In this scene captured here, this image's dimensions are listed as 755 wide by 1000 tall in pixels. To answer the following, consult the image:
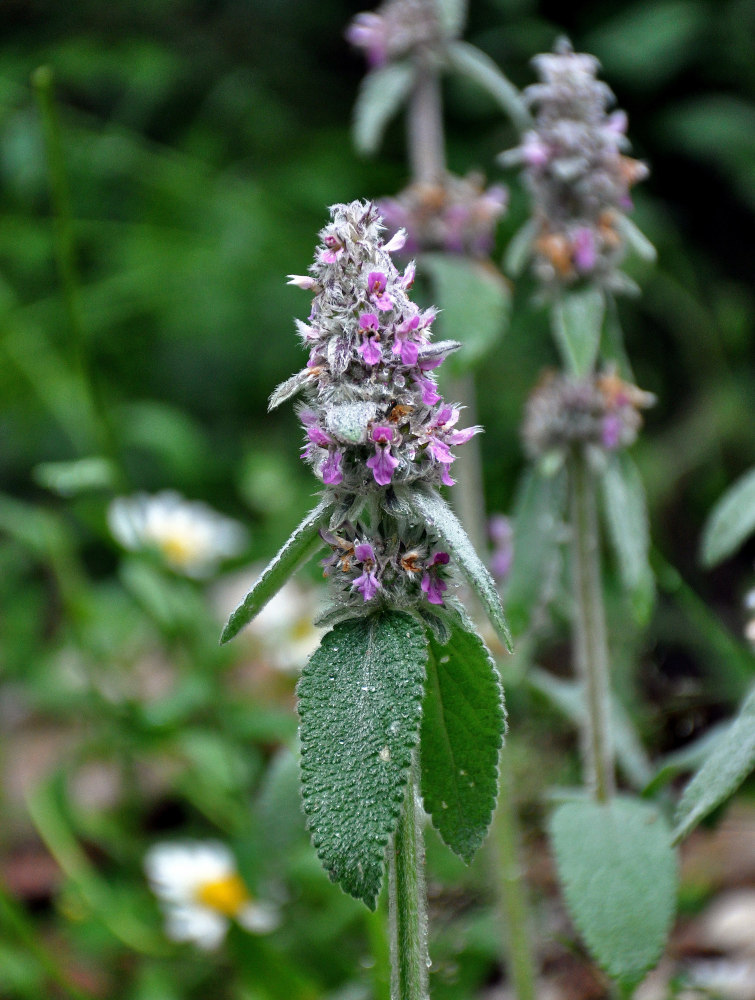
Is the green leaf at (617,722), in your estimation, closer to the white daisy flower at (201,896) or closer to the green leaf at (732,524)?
the green leaf at (732,524)

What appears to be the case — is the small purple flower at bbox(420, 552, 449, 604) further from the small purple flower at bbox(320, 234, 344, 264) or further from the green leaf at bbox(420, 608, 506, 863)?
the small purple flower at bbox(320, 234, 344, 264)

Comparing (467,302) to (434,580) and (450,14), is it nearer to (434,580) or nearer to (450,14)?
(450,14)

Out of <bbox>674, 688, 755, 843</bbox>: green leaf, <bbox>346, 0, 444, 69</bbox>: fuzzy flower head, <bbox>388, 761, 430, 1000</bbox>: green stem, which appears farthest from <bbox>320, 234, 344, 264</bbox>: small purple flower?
<bbox>346, 0, 444, 69</bbox>: fuzzy flower head

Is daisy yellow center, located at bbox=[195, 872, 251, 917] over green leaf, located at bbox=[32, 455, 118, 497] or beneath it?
beneath

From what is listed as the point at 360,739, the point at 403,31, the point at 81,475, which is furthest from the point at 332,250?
the point at 403,31

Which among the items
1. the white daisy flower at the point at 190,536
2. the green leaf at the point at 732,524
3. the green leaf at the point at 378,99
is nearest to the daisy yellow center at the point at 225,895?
the white daisy flower at the point at 190,536

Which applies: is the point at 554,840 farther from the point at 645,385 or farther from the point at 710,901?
the point at 645,385
